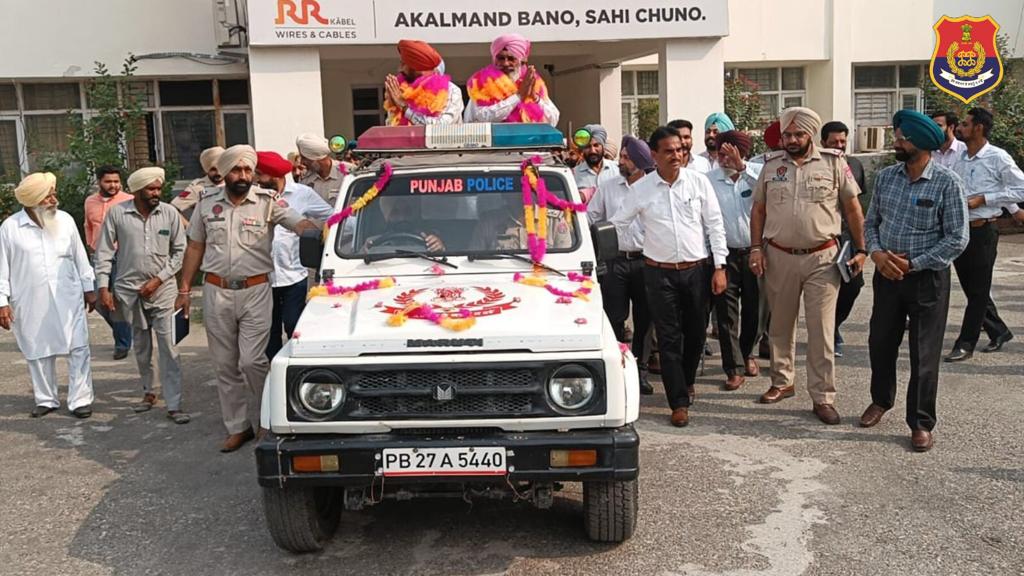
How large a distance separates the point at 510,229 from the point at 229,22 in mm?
11836

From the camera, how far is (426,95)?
697cm

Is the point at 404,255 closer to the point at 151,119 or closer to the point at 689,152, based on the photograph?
the point at 689,152

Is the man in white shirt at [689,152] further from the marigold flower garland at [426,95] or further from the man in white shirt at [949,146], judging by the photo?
the man in white shirt at [949,146]

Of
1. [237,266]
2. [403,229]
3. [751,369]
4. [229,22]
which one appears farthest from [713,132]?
[229,22]

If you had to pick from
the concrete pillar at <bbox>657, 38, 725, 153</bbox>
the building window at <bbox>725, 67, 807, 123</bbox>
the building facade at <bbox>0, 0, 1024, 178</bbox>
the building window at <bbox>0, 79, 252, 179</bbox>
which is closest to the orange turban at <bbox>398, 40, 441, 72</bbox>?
the building facade at <bbox>0, 0, 1024, 178</bbox>

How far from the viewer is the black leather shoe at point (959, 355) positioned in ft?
26.6

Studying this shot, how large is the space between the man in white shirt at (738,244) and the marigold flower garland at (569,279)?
9.37 ft

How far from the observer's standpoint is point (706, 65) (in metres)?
14.9

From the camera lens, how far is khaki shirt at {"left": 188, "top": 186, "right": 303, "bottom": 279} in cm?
623

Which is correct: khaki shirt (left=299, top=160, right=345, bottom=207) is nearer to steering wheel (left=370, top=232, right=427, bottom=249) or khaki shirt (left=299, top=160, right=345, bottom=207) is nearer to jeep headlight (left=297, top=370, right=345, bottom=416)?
steering wheel (left=370, top=232, right=427, bottom=249)

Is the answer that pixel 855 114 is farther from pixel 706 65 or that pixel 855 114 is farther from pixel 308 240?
pixel 308 240

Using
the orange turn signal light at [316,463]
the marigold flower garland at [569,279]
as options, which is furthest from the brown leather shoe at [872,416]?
the orange turn signal light at [316,463]

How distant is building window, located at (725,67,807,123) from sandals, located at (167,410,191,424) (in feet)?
50.8

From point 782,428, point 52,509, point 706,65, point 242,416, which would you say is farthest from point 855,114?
point 52,509
